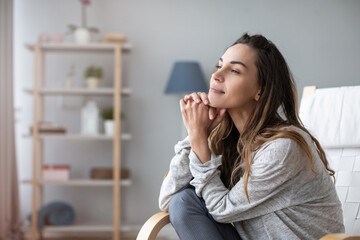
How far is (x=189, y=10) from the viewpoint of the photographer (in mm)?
3963

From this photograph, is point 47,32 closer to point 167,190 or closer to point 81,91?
point 81,91

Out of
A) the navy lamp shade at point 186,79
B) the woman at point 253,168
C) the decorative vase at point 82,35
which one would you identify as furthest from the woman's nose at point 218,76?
the decorative vase at point 82,35

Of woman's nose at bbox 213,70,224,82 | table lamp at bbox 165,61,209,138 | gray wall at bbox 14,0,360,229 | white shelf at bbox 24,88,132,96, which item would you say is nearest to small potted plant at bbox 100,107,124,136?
white shelf at bbox 24,88,132,96

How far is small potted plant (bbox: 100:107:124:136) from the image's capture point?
11.9ft

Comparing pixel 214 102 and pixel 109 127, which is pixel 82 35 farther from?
pixel 214 102

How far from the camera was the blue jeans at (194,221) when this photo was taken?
138 centimetres

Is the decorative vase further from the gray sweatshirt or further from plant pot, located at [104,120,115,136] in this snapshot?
the gray sweatshirt

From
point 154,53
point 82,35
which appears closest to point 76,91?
point 82,35

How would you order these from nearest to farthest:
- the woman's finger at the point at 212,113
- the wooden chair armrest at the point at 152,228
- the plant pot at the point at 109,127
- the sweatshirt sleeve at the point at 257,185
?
the sweatshirt sleeve at the point at 257,185, the wooden chair armrest at the point at 152,228, the woman's finger at the point at 212,113, the plant pot at the point at 109,127

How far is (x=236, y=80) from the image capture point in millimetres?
1484

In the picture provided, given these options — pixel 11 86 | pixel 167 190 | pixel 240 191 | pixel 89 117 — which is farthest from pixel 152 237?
pixel 11 86

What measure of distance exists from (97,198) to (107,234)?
288 millimetres

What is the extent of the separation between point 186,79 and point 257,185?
235cm

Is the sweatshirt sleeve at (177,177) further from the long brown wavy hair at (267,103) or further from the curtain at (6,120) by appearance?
the curtain at (6,120)
